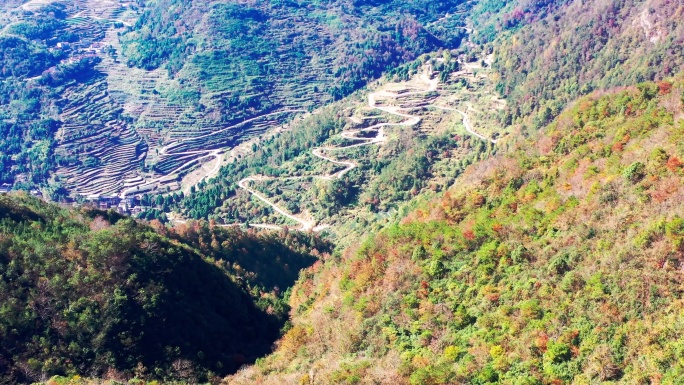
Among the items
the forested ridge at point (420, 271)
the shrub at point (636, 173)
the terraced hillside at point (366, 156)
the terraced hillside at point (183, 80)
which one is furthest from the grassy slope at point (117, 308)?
the terraced hillside at point (183, 80)

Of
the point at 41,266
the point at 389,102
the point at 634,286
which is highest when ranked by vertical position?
the point at 634,286

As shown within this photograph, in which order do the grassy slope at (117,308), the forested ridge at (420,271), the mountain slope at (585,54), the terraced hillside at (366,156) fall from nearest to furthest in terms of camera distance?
the forested ridge at (420,271), the grassy slope at (117,308), the terraced hillside at (366,156), the mountain slope at (585,54)

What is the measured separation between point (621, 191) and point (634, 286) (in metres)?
9.30

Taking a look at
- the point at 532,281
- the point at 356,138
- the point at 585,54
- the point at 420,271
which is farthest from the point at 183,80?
the point at 532,281

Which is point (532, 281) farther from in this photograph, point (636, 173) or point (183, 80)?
point (183, 80)

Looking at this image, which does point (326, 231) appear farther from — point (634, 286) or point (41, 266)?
point (634, 286)

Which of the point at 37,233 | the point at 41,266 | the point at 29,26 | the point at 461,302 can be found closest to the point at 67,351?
the point at 41,266

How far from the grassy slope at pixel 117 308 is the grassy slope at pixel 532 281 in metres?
4.76

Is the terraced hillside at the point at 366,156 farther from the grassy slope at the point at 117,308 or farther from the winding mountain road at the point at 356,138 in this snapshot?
the grassy slope at the point at 117,308

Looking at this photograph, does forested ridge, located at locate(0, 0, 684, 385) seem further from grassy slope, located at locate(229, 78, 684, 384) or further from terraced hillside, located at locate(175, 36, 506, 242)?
terraced hillside, located at locate(175, 36, 506, 242)

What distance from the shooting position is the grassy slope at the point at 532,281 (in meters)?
27.6

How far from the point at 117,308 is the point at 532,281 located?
2898cm

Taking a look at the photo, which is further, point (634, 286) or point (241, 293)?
point (241, 293)

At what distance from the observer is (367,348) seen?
117 feet
